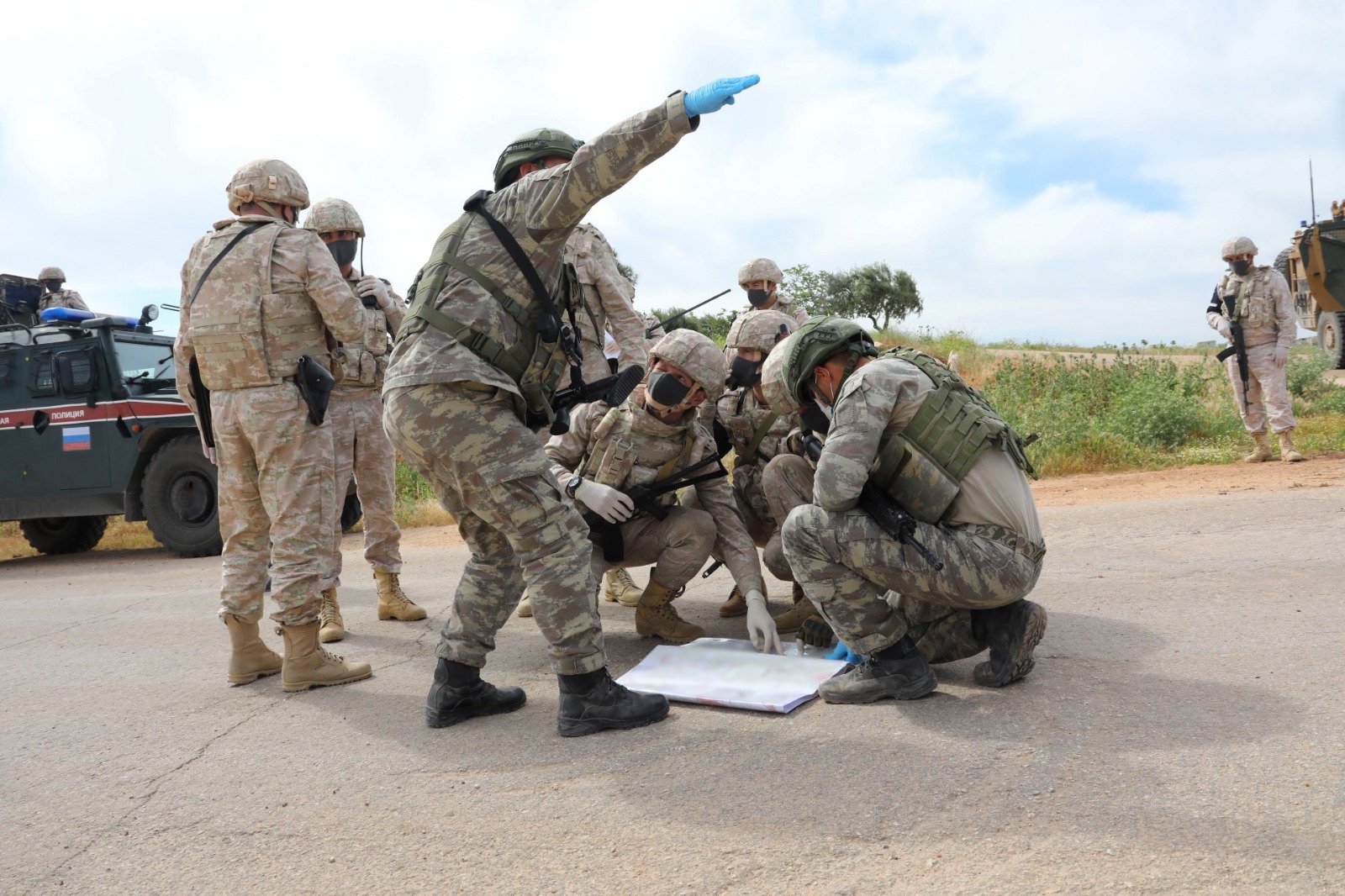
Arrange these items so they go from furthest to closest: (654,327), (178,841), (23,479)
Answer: (23,479) → (654,327) → (178,841)

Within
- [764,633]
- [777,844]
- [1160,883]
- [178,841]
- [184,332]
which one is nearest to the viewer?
[1160,883]

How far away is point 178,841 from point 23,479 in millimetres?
8523

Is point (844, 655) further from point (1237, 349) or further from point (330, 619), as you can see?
point (1237, 349)

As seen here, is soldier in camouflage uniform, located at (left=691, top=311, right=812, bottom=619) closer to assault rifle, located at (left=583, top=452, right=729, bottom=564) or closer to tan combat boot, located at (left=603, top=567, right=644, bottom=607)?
assault rifle, located at (left=583, top=452, right=729, bottom=564)

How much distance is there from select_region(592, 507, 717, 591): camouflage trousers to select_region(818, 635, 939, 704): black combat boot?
108 centimetres

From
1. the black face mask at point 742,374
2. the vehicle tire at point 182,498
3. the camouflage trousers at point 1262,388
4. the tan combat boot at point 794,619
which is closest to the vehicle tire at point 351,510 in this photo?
the vehicle tire at point 182,498

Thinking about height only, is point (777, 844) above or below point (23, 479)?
below

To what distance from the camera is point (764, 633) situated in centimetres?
391

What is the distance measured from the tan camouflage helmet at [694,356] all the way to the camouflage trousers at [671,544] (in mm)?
591

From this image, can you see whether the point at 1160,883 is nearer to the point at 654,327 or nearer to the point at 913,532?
the point at 913,532

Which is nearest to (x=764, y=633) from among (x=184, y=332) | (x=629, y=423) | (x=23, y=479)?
(x=629, y=423)

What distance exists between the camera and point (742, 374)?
15.1 ft

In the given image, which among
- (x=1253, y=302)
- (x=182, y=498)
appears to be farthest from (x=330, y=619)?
(x=1253, y=302)

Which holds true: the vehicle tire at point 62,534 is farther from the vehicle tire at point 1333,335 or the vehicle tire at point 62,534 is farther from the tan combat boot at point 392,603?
the vehicle tire at point 1333,335
